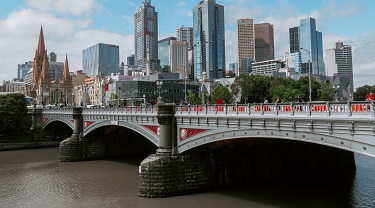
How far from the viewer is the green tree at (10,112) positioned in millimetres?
62562

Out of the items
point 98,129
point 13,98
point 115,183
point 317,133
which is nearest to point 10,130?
point 13,98

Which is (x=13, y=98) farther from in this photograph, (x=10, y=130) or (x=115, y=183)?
(x=115, y=183)

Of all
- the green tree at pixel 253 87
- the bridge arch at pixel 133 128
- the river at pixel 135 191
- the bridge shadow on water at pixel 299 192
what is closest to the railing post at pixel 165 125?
the bridge arch at pixel 133 128

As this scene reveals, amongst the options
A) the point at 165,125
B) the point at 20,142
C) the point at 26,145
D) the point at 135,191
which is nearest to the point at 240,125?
the point at 165,125

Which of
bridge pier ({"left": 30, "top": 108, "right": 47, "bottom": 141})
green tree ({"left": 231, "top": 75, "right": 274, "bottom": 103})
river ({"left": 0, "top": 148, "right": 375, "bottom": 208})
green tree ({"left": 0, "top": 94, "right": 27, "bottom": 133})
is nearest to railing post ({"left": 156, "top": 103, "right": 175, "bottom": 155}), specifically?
river ({"left": 0, "top": 148, "right": 375, "bottom": 208})

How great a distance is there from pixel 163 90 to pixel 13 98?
57897 millimetres

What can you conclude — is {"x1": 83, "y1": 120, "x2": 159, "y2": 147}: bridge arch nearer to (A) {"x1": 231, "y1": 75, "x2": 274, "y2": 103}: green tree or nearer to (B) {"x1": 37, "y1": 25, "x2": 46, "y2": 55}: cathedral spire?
(A) {"x1": 231, "y1": 75, "x2": 274, "y2": 103}: green tree

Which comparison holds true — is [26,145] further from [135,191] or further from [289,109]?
[289,109]

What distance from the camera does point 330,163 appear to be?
33.3 m

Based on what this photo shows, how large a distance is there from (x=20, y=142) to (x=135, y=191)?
4250cm

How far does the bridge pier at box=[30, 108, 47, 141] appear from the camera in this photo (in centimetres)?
6494

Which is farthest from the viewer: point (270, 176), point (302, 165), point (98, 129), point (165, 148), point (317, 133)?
point (98, 129)

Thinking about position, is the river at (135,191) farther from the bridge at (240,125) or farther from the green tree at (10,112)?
the green tree at (10,112)

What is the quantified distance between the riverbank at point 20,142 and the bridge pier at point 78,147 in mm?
18737
